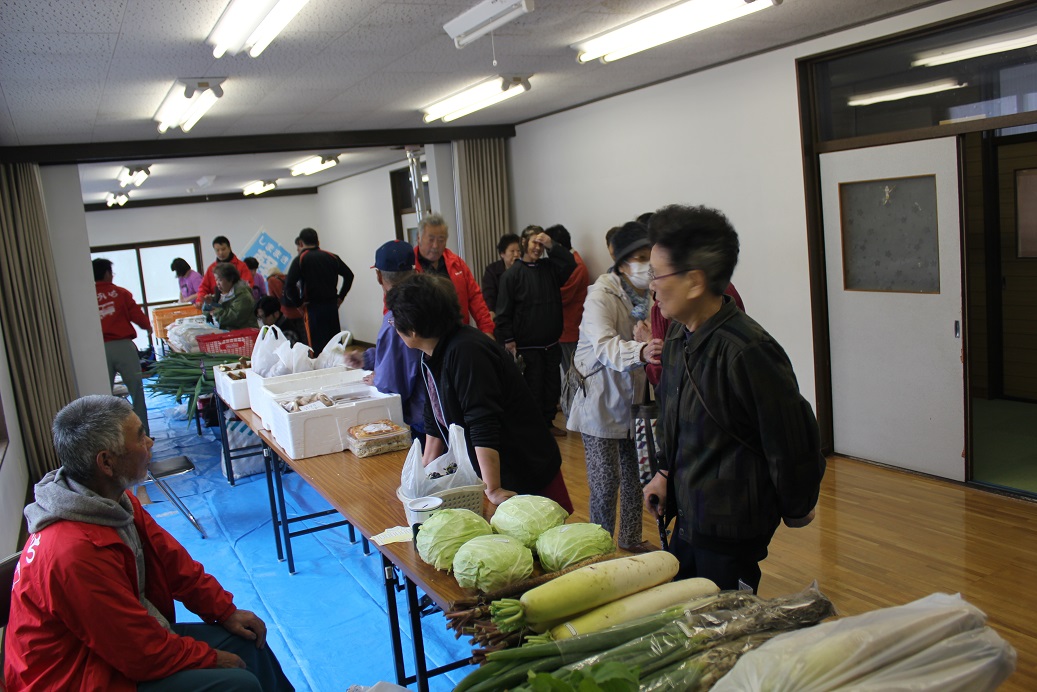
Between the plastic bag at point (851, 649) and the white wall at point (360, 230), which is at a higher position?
the white wall at point (360, 230)

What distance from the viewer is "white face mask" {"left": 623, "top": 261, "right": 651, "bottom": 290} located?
10.9 ft

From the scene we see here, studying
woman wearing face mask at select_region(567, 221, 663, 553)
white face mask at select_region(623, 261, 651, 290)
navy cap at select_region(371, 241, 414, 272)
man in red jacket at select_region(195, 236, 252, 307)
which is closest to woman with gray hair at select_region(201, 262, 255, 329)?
man in red jacket at select_region(195, 236, 252, 307)

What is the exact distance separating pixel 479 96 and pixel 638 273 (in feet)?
9.96

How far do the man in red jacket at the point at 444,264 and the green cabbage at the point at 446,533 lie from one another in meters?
2.43

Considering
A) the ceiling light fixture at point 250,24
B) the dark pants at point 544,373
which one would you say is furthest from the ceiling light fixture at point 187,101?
the dark pants at point 544,373

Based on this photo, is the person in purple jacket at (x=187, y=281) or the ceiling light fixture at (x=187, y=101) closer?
the ceiling light fixture at (x=187, y=101)

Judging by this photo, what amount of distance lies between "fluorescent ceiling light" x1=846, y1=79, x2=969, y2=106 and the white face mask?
2.30m

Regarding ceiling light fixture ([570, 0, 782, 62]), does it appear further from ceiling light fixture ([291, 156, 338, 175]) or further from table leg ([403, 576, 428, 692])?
ceiling light fixture ([291, 156, 338, 175])

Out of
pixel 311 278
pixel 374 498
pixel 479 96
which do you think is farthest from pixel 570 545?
pixel 311 278

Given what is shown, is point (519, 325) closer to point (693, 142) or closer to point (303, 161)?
point (693, 142)

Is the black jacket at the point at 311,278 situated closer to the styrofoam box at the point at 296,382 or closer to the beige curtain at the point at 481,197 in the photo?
the beige curtain at the point at 481,197

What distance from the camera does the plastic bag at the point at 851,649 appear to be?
1.21m

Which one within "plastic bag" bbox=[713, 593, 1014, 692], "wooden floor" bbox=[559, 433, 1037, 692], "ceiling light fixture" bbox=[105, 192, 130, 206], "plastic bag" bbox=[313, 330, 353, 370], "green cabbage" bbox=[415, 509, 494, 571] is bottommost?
"wooden floor" bbox=[559, 433, 1037, 692]

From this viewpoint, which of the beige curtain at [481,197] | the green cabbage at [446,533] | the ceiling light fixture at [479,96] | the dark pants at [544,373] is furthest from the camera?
the beige curtain at [481,197]
